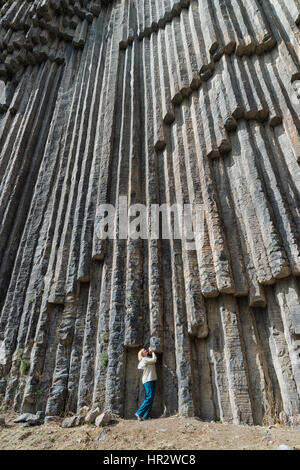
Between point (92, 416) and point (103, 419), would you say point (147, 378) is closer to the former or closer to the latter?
point (103, 419)

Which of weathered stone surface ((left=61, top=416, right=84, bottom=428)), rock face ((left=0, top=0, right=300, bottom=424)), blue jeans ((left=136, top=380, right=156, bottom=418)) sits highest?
rock face ((left=0, top=0, right=300, bottom=424))

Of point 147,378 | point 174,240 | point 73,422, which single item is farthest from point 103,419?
point 174,240

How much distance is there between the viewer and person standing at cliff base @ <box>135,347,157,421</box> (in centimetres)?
464

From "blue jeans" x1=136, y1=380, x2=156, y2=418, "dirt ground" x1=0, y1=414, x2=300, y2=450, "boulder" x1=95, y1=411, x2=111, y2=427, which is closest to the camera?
"dirt ground" x1=0, y1=414, x2=300, y2=450

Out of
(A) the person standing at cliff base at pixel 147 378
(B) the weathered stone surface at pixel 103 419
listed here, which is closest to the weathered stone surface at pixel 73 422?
(B) the weathered stone surface at pixel 103 419

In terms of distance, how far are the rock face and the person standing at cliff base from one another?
0.85 ft

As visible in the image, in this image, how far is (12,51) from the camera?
43.8 ft

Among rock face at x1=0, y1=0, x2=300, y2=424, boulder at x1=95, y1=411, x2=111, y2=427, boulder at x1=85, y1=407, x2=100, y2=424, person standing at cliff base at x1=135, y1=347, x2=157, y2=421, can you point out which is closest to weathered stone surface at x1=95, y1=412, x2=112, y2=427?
boulder at x1=95, y1=411, x2=111, y2=427

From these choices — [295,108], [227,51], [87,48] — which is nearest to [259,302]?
[295,108]

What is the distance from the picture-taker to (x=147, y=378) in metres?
4.76

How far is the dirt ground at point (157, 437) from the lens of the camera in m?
3.58

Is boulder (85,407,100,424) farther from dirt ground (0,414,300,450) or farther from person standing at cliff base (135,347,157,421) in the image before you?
person standing at cliff base (135,347,157,421)

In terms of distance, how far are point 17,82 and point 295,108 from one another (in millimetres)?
11385

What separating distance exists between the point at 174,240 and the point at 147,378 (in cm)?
243
